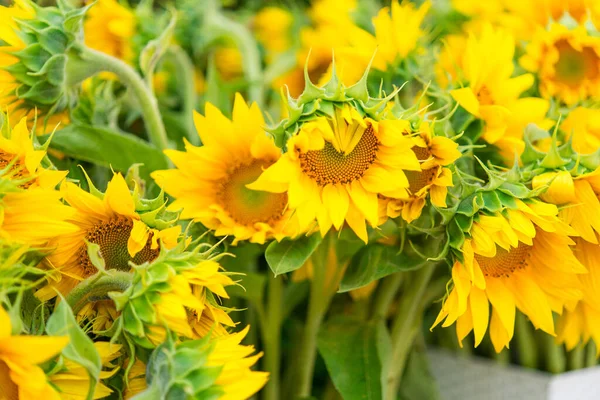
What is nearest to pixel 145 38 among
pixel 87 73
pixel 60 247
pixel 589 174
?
pixel 87 73

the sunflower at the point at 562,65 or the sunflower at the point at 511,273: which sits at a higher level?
the sunflower at the point at 562,65

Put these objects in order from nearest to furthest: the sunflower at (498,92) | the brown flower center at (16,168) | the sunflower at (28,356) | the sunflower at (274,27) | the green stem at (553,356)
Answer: the sunflower at (28,356), the brown flower center at (16,168), the sunflower at (498,92), the green stem at (553,356), the sunflower at (274,27)

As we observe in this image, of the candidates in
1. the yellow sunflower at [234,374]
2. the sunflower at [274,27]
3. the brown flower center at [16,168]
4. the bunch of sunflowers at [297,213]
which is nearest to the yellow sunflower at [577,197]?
the bunch of sunflowers at [297,213]

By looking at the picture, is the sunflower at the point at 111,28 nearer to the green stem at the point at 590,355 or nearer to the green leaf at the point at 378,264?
the green leaf at the point at 378,264

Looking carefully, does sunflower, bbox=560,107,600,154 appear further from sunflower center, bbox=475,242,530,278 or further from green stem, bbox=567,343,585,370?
green stem, bbox=567,343,585,370

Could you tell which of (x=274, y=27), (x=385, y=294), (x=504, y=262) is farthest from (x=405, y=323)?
(x=274, y=27)

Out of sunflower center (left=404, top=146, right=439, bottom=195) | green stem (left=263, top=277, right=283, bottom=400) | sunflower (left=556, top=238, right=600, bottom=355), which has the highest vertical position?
sunflower center (left=404, top=146, right=439, bottom=195)

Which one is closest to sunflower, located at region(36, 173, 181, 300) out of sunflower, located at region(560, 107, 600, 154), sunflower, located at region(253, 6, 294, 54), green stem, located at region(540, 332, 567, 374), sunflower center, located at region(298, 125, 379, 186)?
sunflower center, located at region(298, 125, 379, 186)
